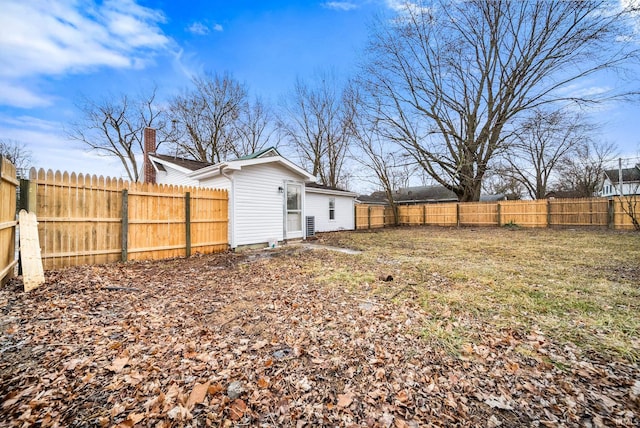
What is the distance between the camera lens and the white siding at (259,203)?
8.50m

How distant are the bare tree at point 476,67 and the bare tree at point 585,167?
11.2 m

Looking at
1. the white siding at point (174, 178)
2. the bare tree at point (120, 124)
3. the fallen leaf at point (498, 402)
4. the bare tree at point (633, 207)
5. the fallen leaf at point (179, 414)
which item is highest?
the bare tree at point (120, 124)

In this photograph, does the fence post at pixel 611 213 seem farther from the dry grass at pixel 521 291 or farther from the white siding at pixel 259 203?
the white siding at pixel 259 203

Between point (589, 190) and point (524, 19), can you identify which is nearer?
point (524, 19)

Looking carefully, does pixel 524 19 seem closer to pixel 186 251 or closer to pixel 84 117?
pixel 186 251

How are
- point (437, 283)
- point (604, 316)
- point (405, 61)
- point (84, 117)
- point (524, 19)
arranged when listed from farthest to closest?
point (84, 117) < point (405, 61) < point (524, 19) < point (437, 283) < point (604, 316)

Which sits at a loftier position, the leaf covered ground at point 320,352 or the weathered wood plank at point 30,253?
the weathered wood plank at point 30,253

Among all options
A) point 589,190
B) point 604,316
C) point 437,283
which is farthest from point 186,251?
point 589,190

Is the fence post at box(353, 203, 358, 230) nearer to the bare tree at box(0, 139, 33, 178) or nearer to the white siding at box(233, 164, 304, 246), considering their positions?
the white siding at box(233, 164, 304, 246)

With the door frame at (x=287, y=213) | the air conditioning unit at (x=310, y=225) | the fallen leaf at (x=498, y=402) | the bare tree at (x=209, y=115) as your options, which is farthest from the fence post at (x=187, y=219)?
the bare tree at (x=209, y=115)

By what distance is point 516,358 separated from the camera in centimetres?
247

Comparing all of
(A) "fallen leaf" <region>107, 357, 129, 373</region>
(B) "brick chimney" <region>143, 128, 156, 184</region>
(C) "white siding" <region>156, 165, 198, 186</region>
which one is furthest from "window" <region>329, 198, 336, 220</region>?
(A) "fallen leaf" <region>107, 357, 129, 373</region>

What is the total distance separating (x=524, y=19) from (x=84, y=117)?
98.9ft

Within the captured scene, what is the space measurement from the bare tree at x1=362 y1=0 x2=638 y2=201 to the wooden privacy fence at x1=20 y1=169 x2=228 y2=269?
14.2m
